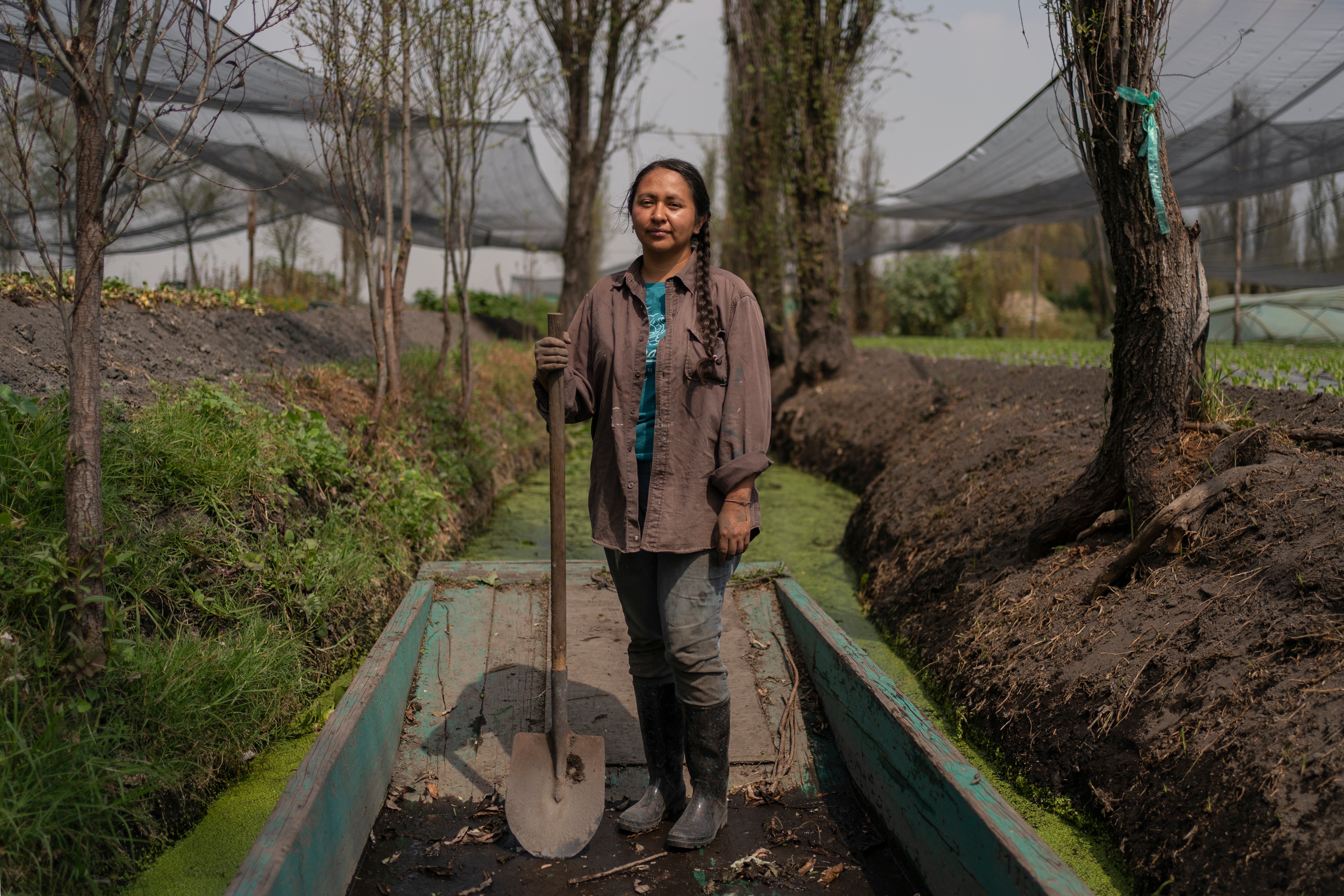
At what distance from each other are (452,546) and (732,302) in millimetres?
2930

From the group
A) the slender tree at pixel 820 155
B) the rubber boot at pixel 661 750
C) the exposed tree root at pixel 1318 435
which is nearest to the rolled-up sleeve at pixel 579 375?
the rubber boot at pixel 661 750

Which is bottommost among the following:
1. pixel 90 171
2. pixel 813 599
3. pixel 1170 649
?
pixel 813 599

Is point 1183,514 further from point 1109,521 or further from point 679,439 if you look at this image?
point 679,439

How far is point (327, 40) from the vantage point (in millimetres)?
4586

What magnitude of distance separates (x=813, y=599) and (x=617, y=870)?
204 cm

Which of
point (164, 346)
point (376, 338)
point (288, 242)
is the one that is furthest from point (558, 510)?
point (288, 242)

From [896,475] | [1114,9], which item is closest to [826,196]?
[896,475]

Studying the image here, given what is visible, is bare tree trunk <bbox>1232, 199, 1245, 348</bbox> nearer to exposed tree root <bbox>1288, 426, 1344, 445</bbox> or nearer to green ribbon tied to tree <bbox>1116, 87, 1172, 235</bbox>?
exposed tree root <bbox>1288, 426, 1344, 445</bbox>

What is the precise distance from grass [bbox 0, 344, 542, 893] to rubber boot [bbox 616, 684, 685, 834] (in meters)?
→ 1.09

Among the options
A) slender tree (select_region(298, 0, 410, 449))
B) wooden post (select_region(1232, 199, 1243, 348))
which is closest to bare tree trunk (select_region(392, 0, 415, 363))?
slender tree (select_region(298, 0, 410, 449))

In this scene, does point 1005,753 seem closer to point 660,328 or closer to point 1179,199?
point 660,328

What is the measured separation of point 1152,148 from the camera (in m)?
2.82

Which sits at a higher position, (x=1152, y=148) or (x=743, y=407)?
(x=1152, y=148)

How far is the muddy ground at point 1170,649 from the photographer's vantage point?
68.2 inches
